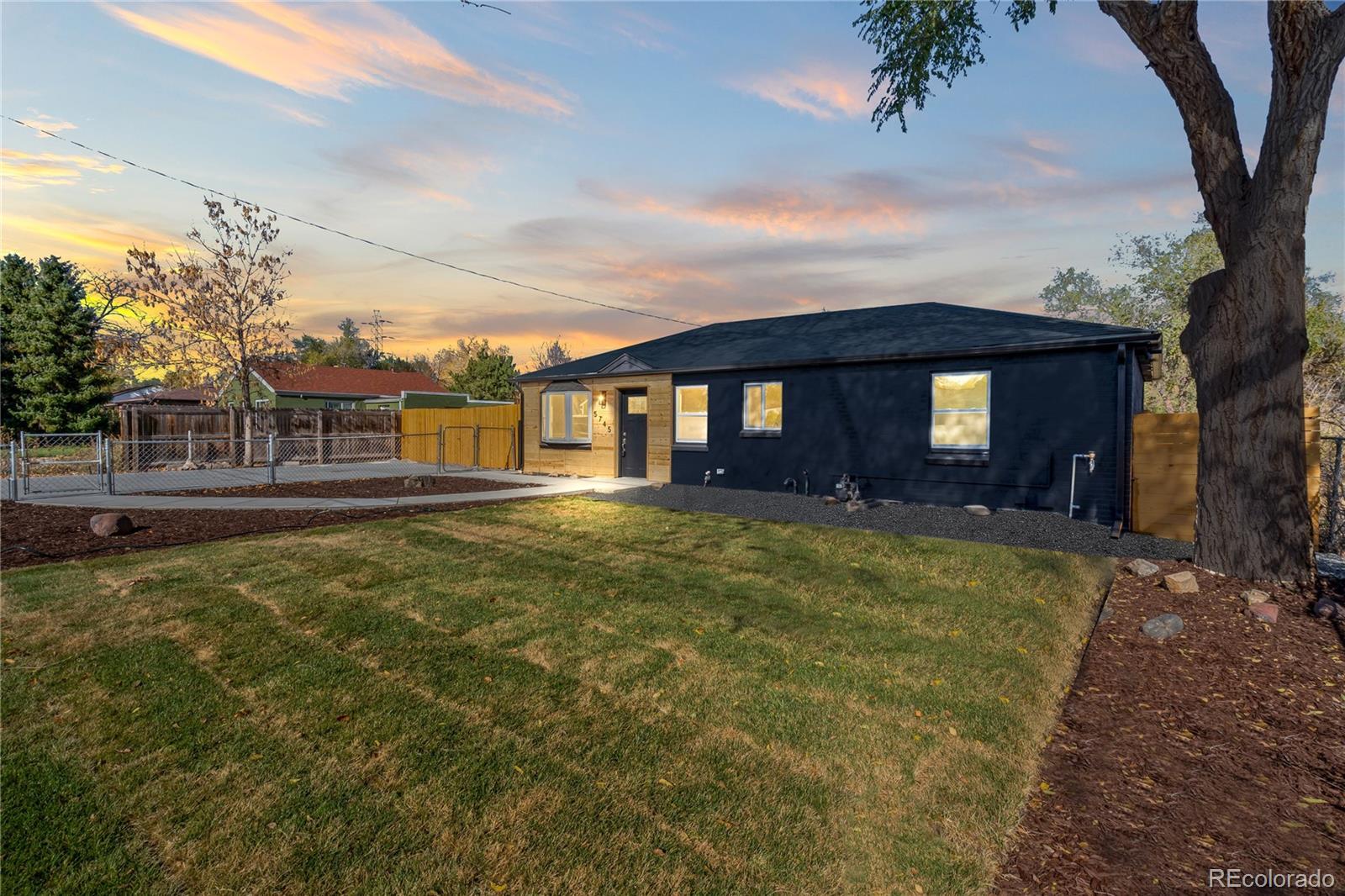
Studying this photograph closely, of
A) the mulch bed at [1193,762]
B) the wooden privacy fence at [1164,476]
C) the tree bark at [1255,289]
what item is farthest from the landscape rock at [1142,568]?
the wooden privacy fence at [1164,476]

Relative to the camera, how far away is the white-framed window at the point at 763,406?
616 inches

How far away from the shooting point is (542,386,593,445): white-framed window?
65.5ft

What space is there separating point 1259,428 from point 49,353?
4293 centimetres

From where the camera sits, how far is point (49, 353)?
98.6ft

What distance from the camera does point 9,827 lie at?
2992 millimetres

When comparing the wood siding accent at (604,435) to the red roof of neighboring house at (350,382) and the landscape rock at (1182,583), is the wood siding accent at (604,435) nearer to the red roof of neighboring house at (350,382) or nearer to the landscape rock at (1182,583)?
the landscape rock at (1182,583)

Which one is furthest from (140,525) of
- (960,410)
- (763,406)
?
(960,410)

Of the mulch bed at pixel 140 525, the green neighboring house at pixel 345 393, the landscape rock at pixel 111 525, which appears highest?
the green neighboring house at pixel 345 393

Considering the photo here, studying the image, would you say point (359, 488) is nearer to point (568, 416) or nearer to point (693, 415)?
point (568, 416)

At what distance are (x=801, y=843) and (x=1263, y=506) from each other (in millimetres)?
7343

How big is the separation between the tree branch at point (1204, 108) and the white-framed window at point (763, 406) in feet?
29.1

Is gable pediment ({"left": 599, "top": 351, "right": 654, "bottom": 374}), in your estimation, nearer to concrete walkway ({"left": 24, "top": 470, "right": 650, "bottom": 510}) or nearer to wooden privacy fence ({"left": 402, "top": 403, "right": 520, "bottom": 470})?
concrete walkway ({"left": 24, "top": 470, "right": 650, "bottom": 510})

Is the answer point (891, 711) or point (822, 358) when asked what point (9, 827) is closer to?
point (891, 711)

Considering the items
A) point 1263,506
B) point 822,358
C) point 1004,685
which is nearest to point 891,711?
point 1004,685
